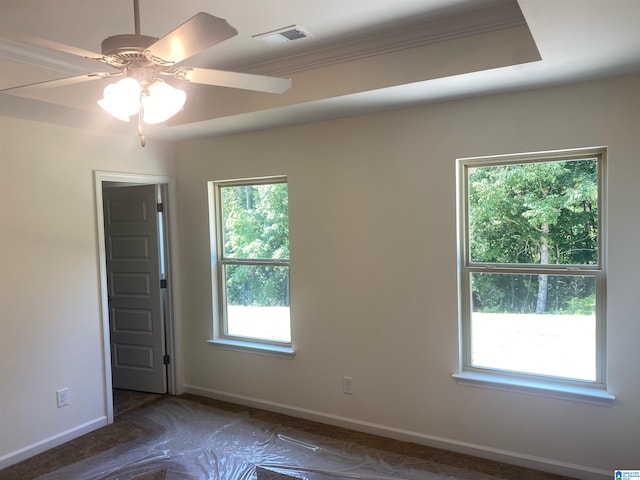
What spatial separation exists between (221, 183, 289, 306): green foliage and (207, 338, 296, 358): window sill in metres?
0.35

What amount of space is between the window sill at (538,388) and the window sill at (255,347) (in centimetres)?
139

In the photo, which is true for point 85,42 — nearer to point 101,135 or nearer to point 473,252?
point 101,135

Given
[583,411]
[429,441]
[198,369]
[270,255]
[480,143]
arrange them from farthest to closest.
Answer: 1. [198,369]
2. [270,255]
3. [429,441]
4. [480,143]
5. [583,411]

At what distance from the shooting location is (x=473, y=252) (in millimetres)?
3121

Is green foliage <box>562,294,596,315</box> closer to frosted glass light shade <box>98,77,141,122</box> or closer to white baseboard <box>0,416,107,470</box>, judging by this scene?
frosted glass light shade <box>98,77,141,122</box>

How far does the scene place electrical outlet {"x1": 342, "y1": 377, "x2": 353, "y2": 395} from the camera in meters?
3.50

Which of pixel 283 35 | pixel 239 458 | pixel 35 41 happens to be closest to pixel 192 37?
pixel 35 41

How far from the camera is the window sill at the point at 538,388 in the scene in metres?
2.68

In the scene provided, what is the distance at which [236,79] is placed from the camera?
1.86 metres

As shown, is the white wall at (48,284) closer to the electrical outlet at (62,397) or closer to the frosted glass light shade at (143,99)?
the electrical outlet at (62,397)

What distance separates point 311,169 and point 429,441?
2.19 metres

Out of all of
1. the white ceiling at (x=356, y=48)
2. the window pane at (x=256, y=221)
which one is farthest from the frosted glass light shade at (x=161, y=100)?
the window pane at (x=256, y=221)

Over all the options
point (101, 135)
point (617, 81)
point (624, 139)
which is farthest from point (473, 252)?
point (101, 135)

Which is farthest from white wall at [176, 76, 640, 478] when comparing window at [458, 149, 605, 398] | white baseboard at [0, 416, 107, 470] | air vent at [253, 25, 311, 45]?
white baseboard at [0, 416, 107, 470]
